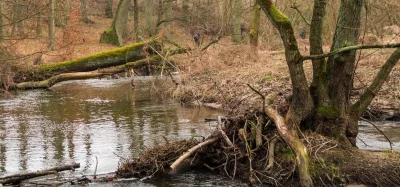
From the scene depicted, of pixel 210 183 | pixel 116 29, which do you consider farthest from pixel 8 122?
pixel 116 29

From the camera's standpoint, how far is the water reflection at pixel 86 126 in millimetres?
9938

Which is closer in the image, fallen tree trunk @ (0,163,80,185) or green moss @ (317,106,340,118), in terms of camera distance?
fallen tree trunk @ (0,163,80,185)

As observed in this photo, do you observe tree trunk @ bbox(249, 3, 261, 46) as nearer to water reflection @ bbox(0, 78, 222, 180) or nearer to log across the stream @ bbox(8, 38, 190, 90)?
log across the stream @ bbox(8, 38, 190, 90)

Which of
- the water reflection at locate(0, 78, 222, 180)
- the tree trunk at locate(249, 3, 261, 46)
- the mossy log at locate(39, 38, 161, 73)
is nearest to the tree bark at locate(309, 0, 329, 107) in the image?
the water reflection at locate(0, 78, 222, 180)

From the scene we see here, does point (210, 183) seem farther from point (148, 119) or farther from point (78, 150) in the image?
point (148, 119)

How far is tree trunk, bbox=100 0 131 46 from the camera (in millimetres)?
35844

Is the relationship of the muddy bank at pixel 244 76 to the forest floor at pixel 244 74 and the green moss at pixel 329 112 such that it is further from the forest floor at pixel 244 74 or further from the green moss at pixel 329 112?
the green moss at pixel 329 112

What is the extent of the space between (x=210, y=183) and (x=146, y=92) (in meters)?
13.6

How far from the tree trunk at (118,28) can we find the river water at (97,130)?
50.8ft

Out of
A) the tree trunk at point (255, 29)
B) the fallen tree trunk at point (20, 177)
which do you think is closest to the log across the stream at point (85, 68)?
the tree trunk at point (255, 29)

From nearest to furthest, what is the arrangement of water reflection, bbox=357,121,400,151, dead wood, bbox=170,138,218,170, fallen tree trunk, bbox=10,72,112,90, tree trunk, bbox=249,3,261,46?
1. dead wood, bbox=170,138,218,170
2. water reflection, bbox=357,121,400,151
3. fallen tree trunk, bbox=10,72,112,90
4. tree trunk, bbox=249,3,261,46

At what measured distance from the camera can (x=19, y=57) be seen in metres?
14.1

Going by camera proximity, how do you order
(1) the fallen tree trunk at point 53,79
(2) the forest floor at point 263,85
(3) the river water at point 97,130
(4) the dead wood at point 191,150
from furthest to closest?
(1) the fallen tree trunk at point 53,79, (3) the river water at point 97,130, (4) the dead wood at point 191,150, (2) the forest floor at point 263,85

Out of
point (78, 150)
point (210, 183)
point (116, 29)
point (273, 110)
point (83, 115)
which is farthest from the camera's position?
point (116, 29)
